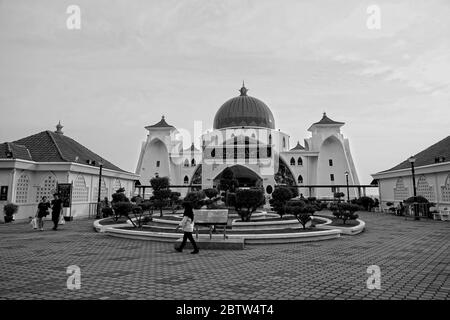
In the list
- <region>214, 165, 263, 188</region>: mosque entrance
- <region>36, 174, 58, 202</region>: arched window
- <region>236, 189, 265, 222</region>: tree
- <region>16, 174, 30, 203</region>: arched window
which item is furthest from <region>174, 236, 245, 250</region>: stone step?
<region>214, 165, 263, 188</region>: mosque entrance

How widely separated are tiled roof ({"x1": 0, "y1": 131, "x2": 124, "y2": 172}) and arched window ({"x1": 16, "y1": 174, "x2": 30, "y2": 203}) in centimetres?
132

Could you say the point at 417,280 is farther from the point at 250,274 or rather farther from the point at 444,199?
the point at 444,199

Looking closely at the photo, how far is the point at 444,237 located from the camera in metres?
11.4

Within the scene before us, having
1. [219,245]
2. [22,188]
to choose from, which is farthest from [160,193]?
[219,245]

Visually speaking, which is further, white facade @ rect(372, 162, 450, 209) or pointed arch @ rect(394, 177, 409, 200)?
pointed arch @ rect(394, 177, 409, 200)

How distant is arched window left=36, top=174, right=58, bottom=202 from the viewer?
1894 centimetres

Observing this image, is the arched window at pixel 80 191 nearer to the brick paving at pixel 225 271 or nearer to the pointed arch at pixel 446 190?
the brick paving at pixel 225 271

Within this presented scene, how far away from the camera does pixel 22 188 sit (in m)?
18.2

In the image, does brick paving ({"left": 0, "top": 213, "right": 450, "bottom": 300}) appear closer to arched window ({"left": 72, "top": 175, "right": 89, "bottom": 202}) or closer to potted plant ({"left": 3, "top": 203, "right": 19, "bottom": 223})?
potted plant ({"left": 3, "top": 203, "right": 19, "bottom": 223})

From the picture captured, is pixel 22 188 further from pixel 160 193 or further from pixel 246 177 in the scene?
pixel 246 177

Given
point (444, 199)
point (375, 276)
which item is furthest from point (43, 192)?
point (444, 199)

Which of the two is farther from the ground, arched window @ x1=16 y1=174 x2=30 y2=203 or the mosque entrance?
the mosque entrance

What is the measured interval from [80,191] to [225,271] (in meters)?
17.4
